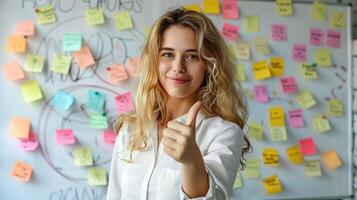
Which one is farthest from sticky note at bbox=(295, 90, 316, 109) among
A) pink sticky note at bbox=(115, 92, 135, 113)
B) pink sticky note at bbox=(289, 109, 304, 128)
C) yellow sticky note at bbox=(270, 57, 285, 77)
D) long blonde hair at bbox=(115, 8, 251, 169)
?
long blonde hair at bbox=(115, 8, 251, 169)

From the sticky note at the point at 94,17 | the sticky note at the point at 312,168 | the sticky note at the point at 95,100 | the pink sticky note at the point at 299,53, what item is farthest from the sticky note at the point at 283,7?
the sticky note at the point at 95,100

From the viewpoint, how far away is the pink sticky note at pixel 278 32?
6.40ft

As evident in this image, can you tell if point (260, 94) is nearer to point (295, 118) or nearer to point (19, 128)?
point (295, 118)

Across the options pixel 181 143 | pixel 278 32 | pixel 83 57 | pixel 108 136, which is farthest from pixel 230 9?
pixel 181 143

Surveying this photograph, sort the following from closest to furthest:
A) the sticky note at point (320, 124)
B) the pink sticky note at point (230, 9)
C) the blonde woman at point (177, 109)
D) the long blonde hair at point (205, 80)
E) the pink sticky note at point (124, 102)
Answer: the blonde woman at point (177, 109), the long blonde hair at point (205, 80), the pink sticky note at point (124, 102), the pink sticky note at point (230, 9), the sticky note at point (320, 124)

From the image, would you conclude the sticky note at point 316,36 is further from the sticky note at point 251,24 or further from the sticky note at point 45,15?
the sticky note at point 45,15

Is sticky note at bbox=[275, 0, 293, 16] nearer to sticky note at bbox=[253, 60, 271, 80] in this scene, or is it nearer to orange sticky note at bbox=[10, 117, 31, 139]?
sticky note at bbox=[253, 60, 271, 80]

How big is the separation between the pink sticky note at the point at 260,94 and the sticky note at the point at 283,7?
0.38 meters

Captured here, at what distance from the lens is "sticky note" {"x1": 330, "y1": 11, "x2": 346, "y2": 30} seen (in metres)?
2.01

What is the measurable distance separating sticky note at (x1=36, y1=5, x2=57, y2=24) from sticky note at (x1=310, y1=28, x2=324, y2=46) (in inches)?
48.9

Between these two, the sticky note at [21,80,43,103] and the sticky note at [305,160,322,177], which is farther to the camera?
the sticky note at [305,160,322,177]

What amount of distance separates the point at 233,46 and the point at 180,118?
930 millimetres

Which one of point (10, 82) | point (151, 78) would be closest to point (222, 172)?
point (151, 78)

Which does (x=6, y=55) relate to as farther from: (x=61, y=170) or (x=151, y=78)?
(x=151, y=78)
